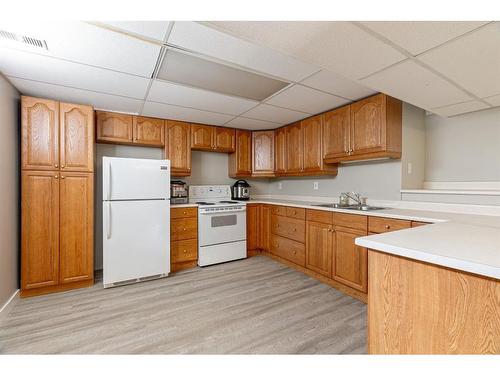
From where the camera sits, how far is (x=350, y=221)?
2.36m

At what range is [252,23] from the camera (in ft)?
3.68

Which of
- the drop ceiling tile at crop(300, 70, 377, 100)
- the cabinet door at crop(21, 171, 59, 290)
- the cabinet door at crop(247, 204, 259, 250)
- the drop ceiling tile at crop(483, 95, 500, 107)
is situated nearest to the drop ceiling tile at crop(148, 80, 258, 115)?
the drop ceiling tile at crop(300, 70, 377, 100)

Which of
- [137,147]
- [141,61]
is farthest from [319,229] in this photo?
[137,147]

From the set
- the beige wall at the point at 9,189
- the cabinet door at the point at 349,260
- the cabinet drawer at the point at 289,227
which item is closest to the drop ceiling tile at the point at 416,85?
the cabinet door at the point at 349,260

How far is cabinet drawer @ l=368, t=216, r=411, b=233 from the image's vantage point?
1948mm

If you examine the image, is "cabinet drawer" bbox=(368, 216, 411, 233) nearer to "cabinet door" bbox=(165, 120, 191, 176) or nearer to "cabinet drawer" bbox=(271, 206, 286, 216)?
"cabinet drawer" bbox=(271, 206, 286, 216)

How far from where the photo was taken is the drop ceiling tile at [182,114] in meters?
2.83

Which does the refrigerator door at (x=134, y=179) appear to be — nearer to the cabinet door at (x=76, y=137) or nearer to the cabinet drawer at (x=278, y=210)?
the cabinet door at (x=76, y=137)

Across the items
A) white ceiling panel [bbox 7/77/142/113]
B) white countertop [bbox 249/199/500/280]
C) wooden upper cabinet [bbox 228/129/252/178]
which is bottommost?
white countertop [bbox 249/199/500/280]

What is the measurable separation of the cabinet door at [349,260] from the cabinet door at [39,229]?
2988mm

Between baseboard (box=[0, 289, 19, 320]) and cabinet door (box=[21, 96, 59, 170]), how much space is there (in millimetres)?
1248

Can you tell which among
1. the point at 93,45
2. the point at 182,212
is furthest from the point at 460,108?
the point at 182,212

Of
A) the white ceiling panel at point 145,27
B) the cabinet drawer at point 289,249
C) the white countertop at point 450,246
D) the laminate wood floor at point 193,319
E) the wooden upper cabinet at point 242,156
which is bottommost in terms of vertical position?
the laminate wood floor at point 193,319

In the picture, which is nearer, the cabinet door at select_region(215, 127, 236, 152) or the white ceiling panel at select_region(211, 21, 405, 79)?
the white ceiling panel at select_region(211, 21, 405, 79)
